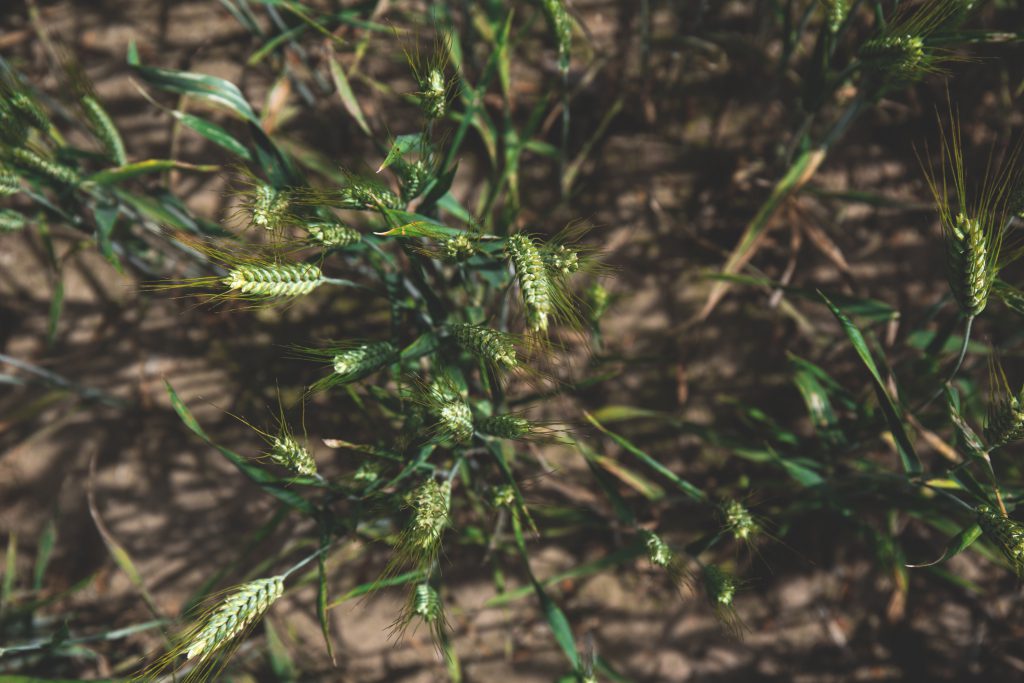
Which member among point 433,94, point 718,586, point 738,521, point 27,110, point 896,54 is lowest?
point 718,586

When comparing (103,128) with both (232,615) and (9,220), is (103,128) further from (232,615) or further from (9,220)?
(232,615)

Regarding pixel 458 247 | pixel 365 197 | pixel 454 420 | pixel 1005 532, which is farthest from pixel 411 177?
pixel 1005 532

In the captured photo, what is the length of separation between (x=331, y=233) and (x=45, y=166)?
2.23 feet

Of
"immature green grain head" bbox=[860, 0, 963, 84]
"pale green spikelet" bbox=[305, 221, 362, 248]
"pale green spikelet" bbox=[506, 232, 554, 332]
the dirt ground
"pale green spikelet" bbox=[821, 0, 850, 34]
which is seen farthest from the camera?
the dirt ground

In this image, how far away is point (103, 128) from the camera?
129cm

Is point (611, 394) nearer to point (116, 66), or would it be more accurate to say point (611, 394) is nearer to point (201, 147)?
point (201, 147)

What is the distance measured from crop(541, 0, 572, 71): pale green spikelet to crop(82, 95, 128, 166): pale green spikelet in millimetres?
921

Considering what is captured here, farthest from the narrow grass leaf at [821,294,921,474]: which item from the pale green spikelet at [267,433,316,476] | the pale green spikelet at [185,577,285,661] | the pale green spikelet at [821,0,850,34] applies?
the pale green spikelet at [185,577,285,661]

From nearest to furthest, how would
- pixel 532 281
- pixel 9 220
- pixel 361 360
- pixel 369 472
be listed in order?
pixel 532 281 < pixel 361 360 < pixel 369 472 < pixel 9 220

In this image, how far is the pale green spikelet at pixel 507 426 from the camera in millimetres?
989

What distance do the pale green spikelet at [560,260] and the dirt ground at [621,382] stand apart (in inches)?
30.1

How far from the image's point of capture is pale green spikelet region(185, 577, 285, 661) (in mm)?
942

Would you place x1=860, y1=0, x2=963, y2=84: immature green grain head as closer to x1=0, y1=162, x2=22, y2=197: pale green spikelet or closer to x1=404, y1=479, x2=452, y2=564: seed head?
x1=404, y1=479, x2=452, y2=564: seed head

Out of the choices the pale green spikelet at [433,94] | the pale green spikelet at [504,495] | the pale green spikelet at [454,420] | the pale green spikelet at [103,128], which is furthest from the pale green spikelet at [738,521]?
the pale green spikelet at [103,128]
